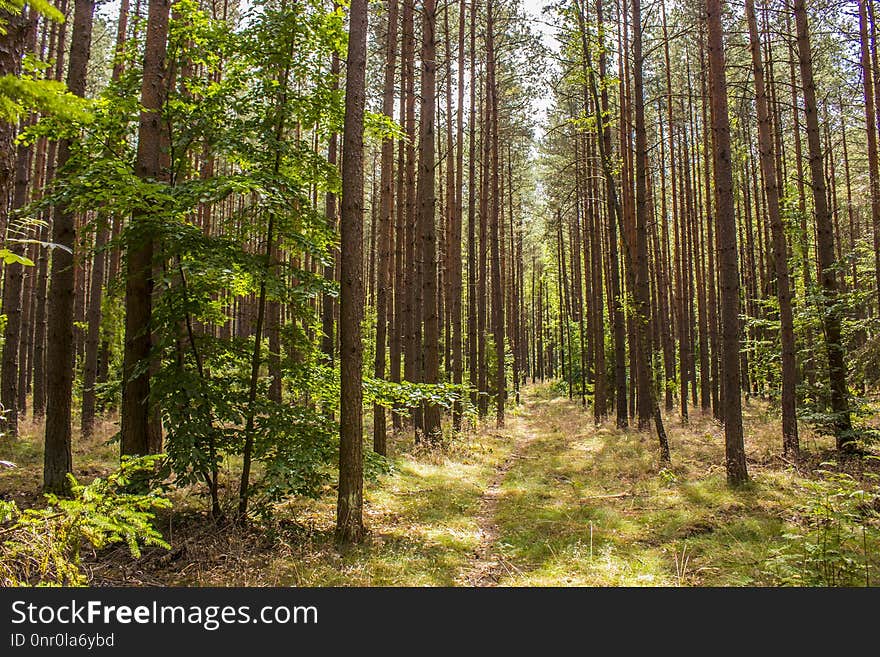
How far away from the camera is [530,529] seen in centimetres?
721

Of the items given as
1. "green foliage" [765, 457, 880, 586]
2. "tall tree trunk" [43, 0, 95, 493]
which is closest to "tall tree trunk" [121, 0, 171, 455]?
"tall tree trunk" [43, 0, 95, 493]

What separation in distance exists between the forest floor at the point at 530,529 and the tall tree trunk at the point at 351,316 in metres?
0.52

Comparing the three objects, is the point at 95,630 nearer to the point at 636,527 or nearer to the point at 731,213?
the point at 636,527

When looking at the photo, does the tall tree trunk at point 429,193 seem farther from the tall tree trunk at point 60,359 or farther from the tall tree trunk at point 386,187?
the tall tree trunk at point 60,359

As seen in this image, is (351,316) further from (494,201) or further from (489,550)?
(494,201)

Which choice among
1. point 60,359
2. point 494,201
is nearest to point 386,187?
point 494,201

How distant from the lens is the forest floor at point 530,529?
207 inches

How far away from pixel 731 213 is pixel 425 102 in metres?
7.04

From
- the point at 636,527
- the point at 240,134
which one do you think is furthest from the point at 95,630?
the point at 636,527

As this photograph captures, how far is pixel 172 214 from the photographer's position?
575 cm

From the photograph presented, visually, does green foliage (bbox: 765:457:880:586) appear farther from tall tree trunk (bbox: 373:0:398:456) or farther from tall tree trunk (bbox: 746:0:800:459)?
tall tree trunk (bbox: 373:0:398:456)

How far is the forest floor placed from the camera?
17.2ft

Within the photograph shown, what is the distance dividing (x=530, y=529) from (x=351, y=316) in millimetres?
3863

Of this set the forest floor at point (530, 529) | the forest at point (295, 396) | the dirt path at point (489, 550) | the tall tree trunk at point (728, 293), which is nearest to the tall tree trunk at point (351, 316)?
the forest at point (295, 396)
